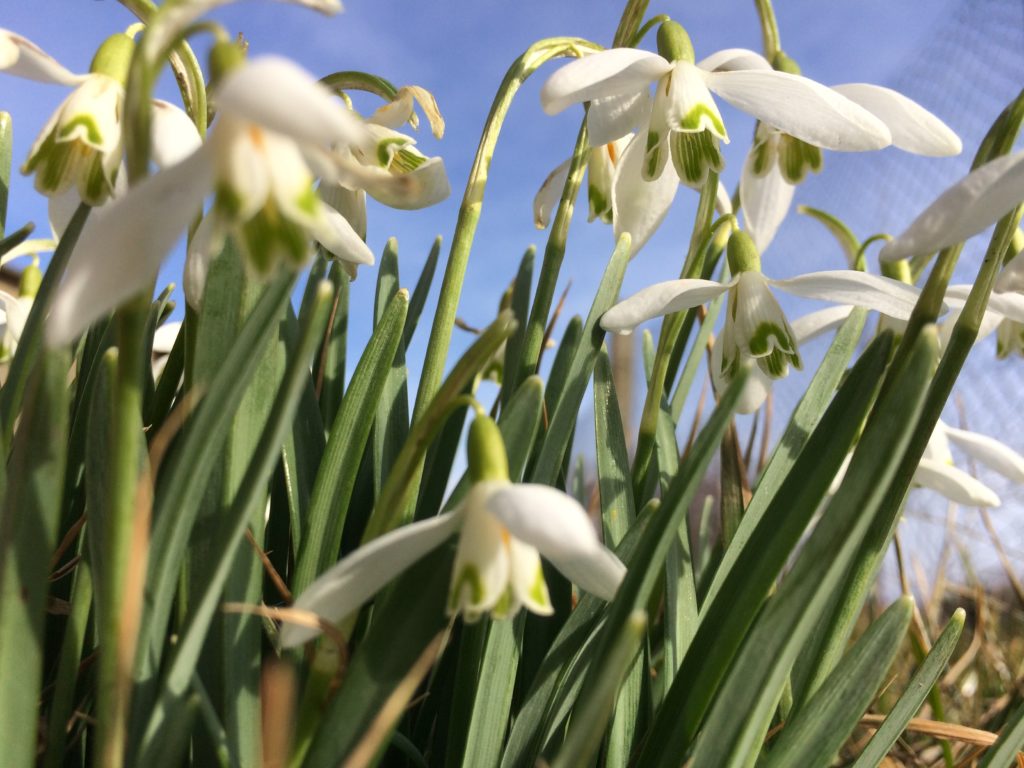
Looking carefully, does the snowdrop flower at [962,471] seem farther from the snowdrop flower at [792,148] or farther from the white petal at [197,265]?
the white petal at [197,265]

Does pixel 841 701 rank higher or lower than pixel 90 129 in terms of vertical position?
lower

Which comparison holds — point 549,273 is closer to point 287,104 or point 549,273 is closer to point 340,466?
point 340,466

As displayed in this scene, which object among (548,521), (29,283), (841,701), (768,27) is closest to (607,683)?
(548,521)

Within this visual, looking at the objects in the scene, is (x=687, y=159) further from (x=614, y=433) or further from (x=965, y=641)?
(x=965, y=641)

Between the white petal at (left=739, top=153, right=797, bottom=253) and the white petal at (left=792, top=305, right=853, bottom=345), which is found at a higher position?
the white petal at (left=739, top=153, right=797, bottom=253)

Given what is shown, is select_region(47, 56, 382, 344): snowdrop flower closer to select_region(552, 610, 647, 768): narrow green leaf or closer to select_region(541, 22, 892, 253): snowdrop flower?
select_region(552, 610, 647, 768): narrow green leaf

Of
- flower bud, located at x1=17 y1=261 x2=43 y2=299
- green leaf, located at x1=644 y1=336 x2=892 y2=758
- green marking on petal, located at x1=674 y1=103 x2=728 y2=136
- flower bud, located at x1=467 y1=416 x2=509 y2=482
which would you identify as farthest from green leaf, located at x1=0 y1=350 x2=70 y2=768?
flower bud, located at x1=17 y1=261 x2=43 y2=299

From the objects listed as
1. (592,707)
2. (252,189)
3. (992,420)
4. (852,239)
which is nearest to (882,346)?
(592,707)
